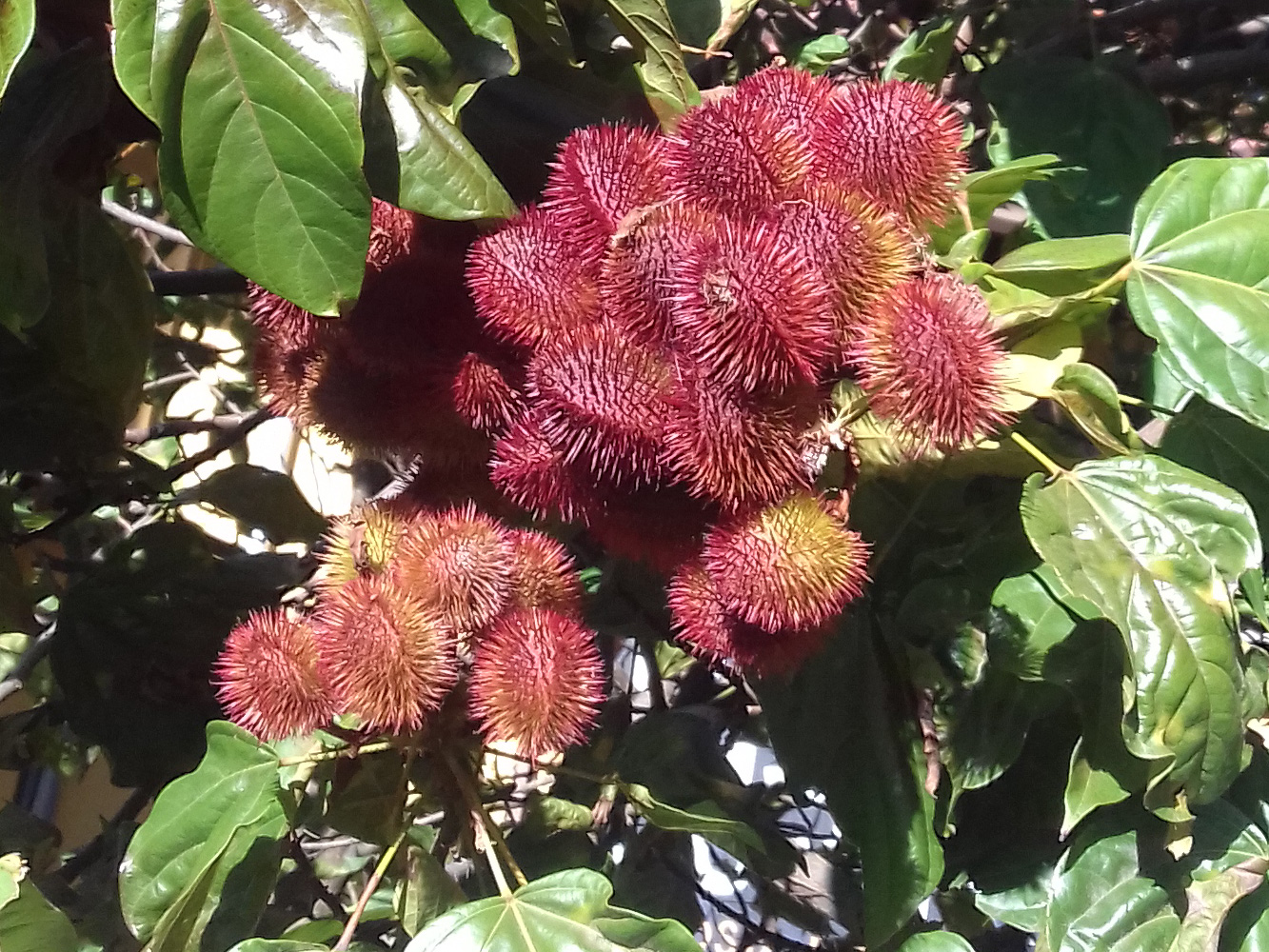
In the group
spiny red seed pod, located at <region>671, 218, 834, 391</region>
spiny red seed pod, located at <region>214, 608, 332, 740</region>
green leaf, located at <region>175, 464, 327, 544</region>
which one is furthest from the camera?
green leaf, located at <region>175, 464, 327, 544</region>

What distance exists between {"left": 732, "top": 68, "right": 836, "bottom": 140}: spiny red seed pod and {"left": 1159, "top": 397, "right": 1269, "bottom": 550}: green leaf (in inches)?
13.3

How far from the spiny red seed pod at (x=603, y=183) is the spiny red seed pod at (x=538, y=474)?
0.10 meters

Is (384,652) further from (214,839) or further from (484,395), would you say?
(214,839)

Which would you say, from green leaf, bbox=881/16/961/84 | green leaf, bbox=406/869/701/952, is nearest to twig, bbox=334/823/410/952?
green leaf, bbox=406/869/701/952

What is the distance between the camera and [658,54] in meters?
0.56

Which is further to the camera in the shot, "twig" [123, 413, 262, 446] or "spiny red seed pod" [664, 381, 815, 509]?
"twig" [123, 413, 262, 446]

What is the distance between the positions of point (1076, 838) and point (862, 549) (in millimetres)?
314

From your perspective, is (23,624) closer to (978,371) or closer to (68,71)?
(68,71)

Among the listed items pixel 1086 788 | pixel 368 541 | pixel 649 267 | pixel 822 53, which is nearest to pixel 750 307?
pixel 649 267

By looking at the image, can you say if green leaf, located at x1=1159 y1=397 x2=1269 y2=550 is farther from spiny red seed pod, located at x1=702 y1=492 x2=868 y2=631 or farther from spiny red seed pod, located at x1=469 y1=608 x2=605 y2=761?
spiny red seed pod, located at x1=469 y1=608 x2=605 y2=761

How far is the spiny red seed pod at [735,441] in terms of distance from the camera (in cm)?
45

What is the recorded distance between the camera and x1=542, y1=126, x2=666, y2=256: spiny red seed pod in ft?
1.56

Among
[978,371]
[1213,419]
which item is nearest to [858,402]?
[978,371]

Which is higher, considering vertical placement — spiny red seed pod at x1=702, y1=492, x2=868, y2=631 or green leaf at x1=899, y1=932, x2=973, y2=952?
spiny red seed pod at x1=702, y1=492, x2=868, y2=631
